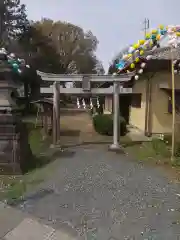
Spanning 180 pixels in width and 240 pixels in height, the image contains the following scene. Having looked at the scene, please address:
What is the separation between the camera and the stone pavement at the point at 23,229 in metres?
3.60

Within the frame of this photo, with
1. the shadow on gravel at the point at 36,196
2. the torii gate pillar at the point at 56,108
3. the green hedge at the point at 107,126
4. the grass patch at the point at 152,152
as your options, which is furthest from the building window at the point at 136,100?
the shadow on gravel at the point at 36,196

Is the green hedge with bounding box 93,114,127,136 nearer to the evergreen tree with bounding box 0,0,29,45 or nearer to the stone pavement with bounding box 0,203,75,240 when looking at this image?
the stone pavement with bounding box 0,203,75,240

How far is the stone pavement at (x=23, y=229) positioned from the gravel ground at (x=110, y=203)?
0.55 feet

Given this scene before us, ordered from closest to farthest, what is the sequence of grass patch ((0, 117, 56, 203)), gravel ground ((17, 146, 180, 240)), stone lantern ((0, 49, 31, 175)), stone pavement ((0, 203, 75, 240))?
stone pavement ((0, 203, 75, 240)) → gravel ground ((17, 146, 180, 240)) → grass patch ((0, 117, 56, 203)) → stone lantern ((0, 49, 31, 175))

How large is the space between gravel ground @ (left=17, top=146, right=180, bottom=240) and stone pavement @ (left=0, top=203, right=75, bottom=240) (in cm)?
17

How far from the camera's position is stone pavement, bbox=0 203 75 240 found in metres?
3.60

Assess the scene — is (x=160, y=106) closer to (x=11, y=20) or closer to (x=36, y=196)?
(x=36, y=196)

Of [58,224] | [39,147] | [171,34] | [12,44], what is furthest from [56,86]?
[12,44]

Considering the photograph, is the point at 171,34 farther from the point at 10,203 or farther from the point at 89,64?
the point at 89,64

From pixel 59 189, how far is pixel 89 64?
3577 cm

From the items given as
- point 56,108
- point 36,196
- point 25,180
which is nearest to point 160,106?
point 56,108

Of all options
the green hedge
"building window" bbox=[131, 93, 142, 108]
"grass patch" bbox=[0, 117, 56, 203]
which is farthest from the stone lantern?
"building window" bbox=[131, 93, 142, 108]

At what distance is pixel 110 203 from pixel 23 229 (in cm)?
171

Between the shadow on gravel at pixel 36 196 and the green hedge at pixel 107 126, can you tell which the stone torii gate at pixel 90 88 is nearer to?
the green hedge at pixel 107 126
